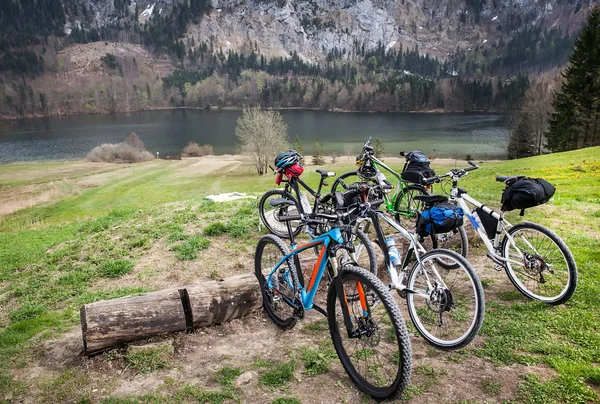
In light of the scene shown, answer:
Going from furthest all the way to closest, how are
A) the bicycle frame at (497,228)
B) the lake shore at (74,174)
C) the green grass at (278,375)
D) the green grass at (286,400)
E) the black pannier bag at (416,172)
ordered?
the lake shore at (74,174), the black pannier bag at (416,172), the bicycle frame at (497,228), the green grass at (278,375), the green grass at (286,400)

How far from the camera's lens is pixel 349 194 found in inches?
249

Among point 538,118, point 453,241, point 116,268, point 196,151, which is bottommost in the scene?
point 196,151

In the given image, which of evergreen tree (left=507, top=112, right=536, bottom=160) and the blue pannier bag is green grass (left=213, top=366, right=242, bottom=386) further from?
evergreen tree (left=507, top=112, right=536, bottom=160)

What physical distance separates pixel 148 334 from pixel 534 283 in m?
5.55

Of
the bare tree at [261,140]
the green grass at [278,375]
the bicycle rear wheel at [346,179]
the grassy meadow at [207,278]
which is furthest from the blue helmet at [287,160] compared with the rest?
the bare tree at [261,140]

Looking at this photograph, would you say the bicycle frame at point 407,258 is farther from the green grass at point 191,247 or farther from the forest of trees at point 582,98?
the forest of trees at point 582,98

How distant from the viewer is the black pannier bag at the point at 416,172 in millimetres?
7280

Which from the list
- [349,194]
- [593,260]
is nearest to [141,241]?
[349,194]

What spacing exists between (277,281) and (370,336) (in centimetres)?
189

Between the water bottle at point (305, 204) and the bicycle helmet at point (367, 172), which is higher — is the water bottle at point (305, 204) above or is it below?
below

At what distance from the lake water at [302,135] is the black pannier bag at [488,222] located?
6234 cm

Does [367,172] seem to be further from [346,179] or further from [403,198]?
[403,198]

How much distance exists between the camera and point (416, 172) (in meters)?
7.29

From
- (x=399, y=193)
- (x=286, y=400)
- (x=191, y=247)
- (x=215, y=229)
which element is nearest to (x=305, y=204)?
(x=399, y=193)
